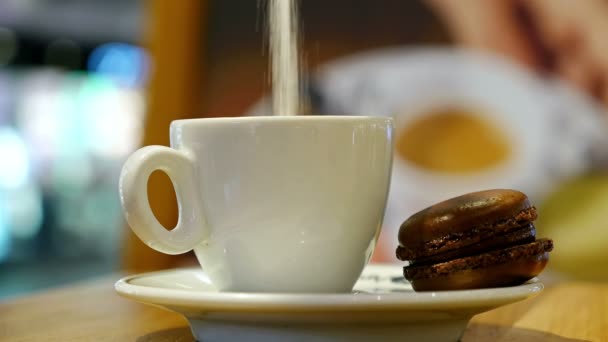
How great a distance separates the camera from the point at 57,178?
478cm

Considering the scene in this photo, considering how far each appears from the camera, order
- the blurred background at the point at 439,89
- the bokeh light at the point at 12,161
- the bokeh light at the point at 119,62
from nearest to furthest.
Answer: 1. the blurred background at the point at 439,89
2. the bokeh light at the point at 12,161
3. the bokeh light at the point at 119,62

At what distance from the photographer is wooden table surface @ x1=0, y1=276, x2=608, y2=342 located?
1.51 ft

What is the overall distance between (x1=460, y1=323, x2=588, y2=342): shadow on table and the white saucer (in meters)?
0.03

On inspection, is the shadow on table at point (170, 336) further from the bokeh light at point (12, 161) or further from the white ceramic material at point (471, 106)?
the bokeh light at point (12, 161)

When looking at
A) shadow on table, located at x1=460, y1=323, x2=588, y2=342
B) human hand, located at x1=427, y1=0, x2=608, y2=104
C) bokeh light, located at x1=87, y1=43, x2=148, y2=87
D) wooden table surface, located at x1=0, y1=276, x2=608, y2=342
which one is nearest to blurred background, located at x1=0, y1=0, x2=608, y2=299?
human hand, located at x1=427, y1=0, x2=608, y2=104

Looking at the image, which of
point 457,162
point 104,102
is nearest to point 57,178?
point 104,102

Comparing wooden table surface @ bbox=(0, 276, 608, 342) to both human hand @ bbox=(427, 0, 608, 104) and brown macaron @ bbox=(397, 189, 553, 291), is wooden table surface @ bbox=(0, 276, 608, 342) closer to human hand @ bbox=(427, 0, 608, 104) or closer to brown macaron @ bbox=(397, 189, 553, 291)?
brown macaron @ bbox=(397, 189, 553, 291)

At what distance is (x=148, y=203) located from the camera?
44cm

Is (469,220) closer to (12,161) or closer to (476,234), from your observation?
(476,234)

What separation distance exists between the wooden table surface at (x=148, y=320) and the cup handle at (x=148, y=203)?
0.06 metres

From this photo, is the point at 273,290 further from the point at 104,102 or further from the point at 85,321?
the point at 104,102

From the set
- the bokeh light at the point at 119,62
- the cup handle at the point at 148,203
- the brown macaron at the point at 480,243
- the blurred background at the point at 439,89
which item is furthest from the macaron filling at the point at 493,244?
the bokeh light at the point at 119,62

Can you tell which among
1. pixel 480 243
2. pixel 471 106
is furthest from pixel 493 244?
pixel 471 106

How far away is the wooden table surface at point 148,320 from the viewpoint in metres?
0.46
